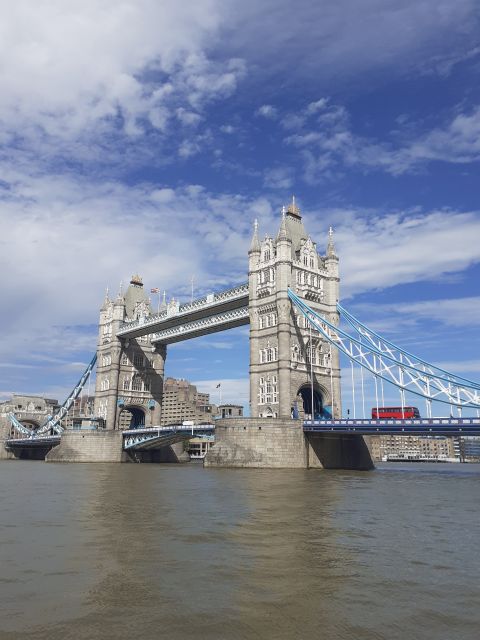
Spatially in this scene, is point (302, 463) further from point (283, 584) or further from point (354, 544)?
point (283, 584)

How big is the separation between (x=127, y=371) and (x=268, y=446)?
4112 centimetres

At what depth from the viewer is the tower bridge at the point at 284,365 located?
5150 cm

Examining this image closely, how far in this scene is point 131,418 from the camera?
8781 centimetres

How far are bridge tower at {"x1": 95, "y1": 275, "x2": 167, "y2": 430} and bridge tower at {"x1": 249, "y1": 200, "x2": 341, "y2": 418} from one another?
2691 cm

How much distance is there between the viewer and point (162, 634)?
26.6 ft

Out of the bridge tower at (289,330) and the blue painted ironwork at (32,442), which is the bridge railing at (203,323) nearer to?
the bridge tower at (289,330)

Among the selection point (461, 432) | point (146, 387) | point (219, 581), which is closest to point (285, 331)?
point (461, 432)

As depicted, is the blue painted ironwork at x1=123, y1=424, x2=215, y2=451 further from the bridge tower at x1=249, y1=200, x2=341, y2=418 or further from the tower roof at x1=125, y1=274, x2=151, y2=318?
the tower roof at x1=125, y1=274, x2=151, y2=318

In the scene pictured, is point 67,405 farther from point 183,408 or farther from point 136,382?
point 183,408

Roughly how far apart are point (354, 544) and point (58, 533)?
9042 mm

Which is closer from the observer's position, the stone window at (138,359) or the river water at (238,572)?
the river water at (238,572)

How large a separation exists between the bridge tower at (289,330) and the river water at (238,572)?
35.0 m

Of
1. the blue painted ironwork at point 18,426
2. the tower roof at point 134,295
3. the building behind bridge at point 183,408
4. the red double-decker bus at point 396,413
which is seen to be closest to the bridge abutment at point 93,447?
the tower roof at point 134,295

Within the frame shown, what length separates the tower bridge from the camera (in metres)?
51.5
